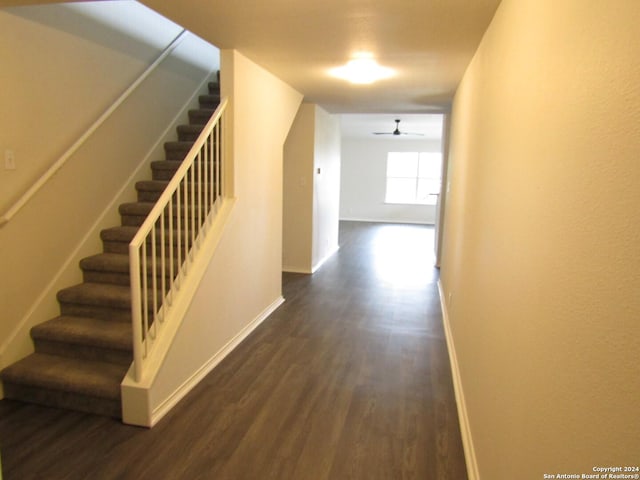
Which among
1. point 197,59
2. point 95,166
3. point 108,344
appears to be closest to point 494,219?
point 108,344

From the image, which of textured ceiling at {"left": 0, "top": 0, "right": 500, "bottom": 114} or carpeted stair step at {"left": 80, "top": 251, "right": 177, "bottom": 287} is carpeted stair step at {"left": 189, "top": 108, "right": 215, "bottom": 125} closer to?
textured ceiling at {"left": 0, "top": 0, "right": 500, "bottom": 114}

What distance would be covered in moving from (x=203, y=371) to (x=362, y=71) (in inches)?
107

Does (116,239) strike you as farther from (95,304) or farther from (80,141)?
(80,141)

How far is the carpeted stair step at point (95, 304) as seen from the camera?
119 inches

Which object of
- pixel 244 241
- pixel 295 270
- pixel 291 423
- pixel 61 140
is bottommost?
pixel 291 423

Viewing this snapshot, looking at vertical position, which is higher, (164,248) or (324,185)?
(324,185)

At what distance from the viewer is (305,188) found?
5.83m

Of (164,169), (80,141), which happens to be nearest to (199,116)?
(164,169)

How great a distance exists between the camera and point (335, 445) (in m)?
2.31

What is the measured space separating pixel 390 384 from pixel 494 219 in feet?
5.06

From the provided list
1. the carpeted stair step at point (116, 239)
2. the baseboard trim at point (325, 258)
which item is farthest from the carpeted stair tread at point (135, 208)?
the baseboard trim at point (325, 258)

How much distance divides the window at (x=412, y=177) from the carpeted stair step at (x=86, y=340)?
32.4ft

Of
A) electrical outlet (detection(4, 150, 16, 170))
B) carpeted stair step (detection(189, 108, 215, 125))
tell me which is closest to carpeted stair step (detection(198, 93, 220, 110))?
carpeted stair step (detection(189, 108, 215, 125))

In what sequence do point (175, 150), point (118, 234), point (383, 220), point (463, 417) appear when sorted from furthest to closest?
point (383, 220), point (175, 150), point (118, 234), point (463, 417)
